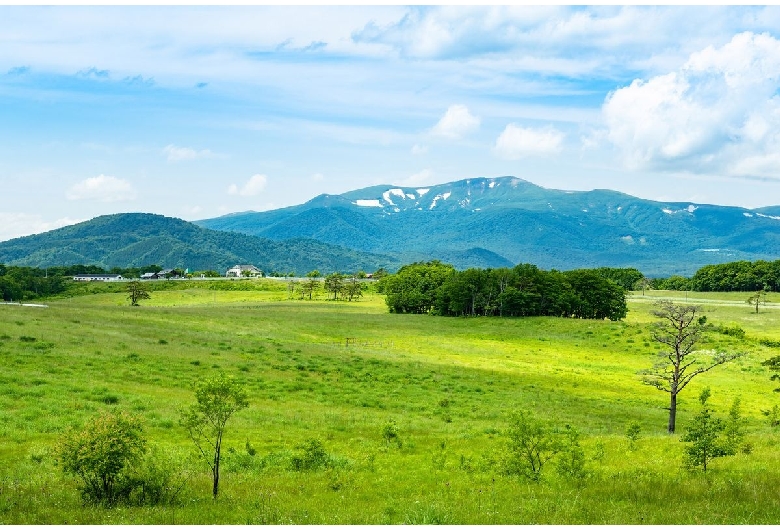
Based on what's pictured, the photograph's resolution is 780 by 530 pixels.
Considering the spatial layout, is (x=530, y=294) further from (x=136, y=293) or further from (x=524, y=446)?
(x=524, y=446)

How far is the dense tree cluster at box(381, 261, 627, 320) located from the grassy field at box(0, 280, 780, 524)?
136 ft

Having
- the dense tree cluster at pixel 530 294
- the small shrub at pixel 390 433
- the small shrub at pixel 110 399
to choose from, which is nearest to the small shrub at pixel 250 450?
the small shrub at pixel 390 433

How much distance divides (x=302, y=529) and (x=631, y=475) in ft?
41.7

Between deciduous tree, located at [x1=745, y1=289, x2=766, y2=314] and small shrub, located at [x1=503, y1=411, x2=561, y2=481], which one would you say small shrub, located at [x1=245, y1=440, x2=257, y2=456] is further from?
deciduous tree, located at [x1=745, y1=289, x2=766, y2=314]

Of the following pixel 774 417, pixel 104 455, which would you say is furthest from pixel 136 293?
pixel 104 455

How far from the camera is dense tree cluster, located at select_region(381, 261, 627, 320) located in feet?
388

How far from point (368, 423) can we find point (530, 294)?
91.1 meters

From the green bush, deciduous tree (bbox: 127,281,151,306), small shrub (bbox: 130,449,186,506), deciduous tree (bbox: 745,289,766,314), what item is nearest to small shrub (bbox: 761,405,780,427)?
small shrub (bbox: 130,449,186,506)

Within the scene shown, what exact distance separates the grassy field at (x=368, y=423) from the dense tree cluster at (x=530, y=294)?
41511mm

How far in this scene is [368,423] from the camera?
30781 mm

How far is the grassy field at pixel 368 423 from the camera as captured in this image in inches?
572

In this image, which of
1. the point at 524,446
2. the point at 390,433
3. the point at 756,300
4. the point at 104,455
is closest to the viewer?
the point at 104,455

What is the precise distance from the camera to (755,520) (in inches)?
520

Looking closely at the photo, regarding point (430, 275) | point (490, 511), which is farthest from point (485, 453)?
point (430, 275)
